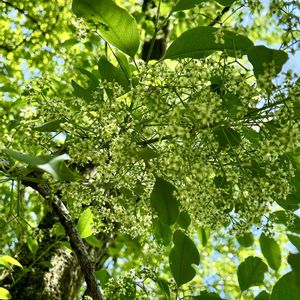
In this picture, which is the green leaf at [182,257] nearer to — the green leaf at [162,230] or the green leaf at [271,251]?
the green leaf at [162,230]

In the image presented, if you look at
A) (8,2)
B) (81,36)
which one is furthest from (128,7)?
(81,36)

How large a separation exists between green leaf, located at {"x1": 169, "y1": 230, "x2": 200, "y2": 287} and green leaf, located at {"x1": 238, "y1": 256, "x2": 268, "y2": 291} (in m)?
0.25

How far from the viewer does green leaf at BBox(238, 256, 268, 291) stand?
1819 mm

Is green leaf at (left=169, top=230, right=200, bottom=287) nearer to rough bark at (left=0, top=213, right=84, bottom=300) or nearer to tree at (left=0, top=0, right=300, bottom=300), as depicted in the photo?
tree at (left=0, top=0, right=300, bottom=300)

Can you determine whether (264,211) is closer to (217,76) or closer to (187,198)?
(187,198)

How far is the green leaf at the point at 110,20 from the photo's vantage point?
130 centimetres

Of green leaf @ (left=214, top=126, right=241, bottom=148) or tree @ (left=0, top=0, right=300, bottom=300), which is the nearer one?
tree @ (left=0, top=0, right=300, bottom=300)

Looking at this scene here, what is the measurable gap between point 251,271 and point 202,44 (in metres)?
0.92

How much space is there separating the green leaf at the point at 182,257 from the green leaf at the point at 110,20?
67 cm

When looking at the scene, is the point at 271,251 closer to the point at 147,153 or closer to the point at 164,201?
the point at 164,201

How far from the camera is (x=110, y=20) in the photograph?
1.33 meters

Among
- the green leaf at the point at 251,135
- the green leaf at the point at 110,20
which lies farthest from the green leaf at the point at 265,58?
the green leaf at the point at 110,20

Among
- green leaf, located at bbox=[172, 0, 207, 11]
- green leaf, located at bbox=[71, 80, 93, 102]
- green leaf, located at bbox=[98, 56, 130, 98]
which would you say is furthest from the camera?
green leaf, located at bbox=[71, 80, 93, 102]

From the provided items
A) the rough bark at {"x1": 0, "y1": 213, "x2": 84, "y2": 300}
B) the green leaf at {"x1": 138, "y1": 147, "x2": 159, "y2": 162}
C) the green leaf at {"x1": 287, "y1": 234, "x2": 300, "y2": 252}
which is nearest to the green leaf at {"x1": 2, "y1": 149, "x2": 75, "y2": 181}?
the green leaf at {"x1": 138, "y1": 147, "x2": 159, "y2": 162}
